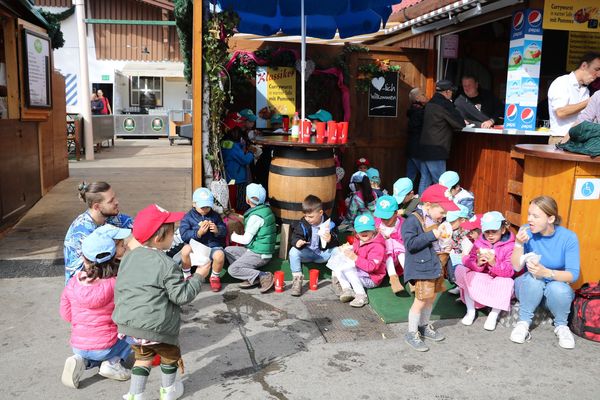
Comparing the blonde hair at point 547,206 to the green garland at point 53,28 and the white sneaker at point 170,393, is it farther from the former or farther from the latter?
the green garland at point 53,28

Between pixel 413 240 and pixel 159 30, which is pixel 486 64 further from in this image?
pixel 159 30

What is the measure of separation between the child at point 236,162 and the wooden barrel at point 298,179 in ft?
2.90

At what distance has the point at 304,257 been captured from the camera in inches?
211

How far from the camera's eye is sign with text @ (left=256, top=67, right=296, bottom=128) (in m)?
7.86

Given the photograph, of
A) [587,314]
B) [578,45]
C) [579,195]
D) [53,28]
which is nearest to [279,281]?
[587,314]

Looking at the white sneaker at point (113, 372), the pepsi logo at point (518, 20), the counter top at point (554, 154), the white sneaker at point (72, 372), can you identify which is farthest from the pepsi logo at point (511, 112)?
the white sneaker at point (72, 372)

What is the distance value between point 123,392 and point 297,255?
7.43 feet

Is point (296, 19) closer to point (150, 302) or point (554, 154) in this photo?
point (554, 154)

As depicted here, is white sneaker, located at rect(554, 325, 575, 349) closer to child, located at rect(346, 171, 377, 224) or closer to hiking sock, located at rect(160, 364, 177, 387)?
hiking sock, located at rect(160, 364, 177, 387)

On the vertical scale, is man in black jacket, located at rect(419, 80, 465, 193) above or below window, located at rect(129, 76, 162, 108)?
below

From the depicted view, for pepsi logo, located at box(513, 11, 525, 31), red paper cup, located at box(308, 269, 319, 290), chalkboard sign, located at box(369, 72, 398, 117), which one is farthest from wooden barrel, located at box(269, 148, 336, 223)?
pepsi logo, located at box(513, 11, 525, 31)

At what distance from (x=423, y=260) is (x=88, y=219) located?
2.46m

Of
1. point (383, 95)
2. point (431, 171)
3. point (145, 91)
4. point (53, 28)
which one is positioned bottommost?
point (431, 171)

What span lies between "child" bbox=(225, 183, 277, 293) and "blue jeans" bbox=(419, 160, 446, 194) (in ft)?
9.40
